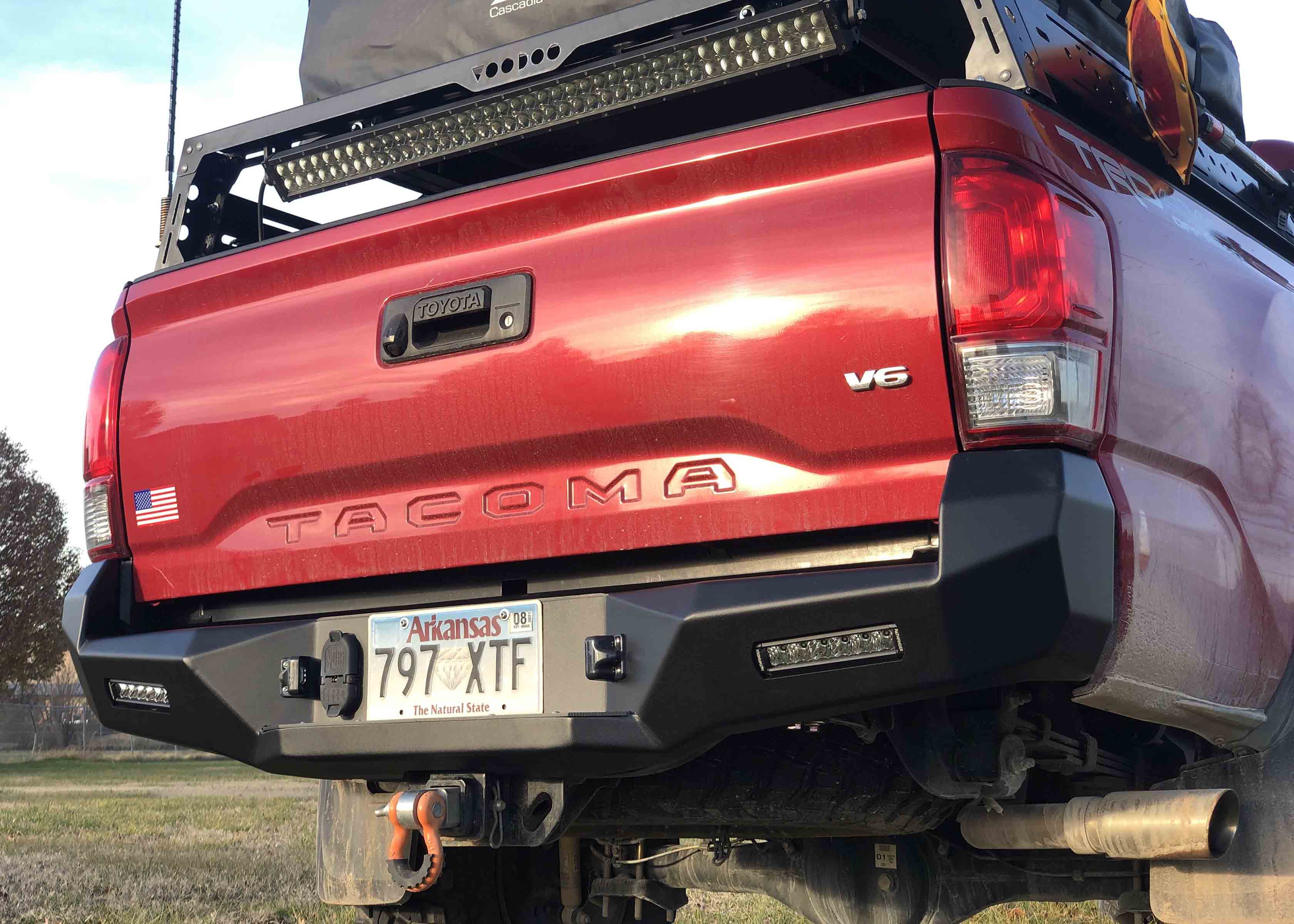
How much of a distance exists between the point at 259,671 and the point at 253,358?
68 centimetres

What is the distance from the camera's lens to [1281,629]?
2672 millimetres

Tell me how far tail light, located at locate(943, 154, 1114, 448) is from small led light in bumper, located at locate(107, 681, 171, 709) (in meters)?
1.83

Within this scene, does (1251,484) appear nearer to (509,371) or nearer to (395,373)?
(509,371)

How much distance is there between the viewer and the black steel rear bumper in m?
1.98

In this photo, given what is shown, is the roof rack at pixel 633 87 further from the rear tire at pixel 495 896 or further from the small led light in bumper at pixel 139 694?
the rear tire at pixel 495 896

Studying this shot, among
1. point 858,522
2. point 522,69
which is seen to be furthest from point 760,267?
point 522,69

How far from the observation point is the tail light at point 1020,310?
6.77ft

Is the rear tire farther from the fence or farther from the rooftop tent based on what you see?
the fence

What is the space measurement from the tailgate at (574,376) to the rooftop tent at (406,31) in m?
0.47

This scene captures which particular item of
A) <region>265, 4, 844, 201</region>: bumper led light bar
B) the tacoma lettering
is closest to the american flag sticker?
the tacoma lettering

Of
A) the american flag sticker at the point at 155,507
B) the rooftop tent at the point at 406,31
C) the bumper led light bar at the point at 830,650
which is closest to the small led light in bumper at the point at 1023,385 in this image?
the bumper led light bar at the point at 830,650

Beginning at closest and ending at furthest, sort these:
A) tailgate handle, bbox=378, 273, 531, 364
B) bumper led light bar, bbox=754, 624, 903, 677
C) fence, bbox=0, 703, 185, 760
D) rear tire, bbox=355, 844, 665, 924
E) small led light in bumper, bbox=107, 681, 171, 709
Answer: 1. bumper led light bar, bbox=754, 624, 903, 677
2. tailgate handle, bbox=378, 273, 531, 364
3. small led light in bumper, bbox=107, 681, 171, 709
4. rear tire, bbox=355, 844, 665, 924
5. fence, bbox=0, 703, 185, 760

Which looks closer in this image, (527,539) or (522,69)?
(527,539)

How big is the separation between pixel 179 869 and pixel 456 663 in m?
5.17
